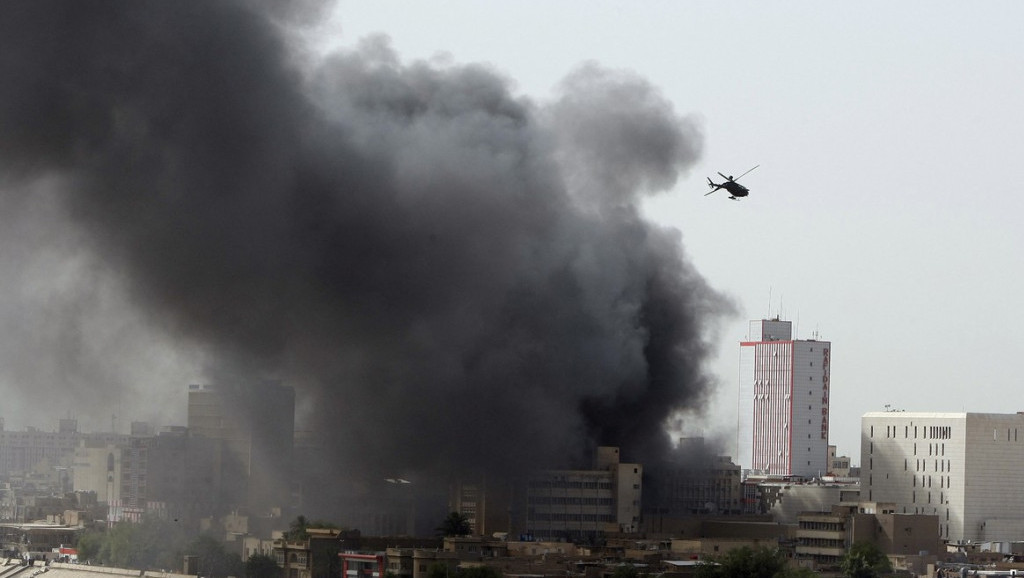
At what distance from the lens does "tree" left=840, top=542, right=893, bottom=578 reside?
65.8 meters

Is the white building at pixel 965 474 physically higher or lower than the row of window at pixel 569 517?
higher

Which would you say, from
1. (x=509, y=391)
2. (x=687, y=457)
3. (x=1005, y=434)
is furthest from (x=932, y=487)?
(x=509, y=391)

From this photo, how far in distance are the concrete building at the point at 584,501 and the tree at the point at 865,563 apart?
12.6 m

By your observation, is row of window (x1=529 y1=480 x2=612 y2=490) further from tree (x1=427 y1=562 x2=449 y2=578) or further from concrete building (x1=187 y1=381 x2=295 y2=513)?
tree (x1=427 y1=562 x2=449 y2=578)

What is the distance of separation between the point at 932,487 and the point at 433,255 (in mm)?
20525

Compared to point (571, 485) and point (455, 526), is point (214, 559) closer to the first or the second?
point (455, 526)

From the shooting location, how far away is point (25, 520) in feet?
331

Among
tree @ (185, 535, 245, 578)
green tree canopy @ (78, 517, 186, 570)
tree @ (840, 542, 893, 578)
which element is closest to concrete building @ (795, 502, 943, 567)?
tree @ (840, 542, 893, 578)

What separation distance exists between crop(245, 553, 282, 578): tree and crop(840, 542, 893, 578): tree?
54.2 feet

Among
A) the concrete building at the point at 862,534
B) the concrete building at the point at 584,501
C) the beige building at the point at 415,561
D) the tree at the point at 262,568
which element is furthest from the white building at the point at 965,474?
the tree at the point at 262,568

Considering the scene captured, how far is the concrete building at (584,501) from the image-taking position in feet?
259

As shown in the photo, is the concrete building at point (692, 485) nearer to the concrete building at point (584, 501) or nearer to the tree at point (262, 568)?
the concrete building at point (584, 501)

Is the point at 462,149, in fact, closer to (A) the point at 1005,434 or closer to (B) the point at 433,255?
(B) the point at 433,255

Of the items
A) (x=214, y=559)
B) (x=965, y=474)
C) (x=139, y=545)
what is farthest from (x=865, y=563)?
(x=139, y=545)
